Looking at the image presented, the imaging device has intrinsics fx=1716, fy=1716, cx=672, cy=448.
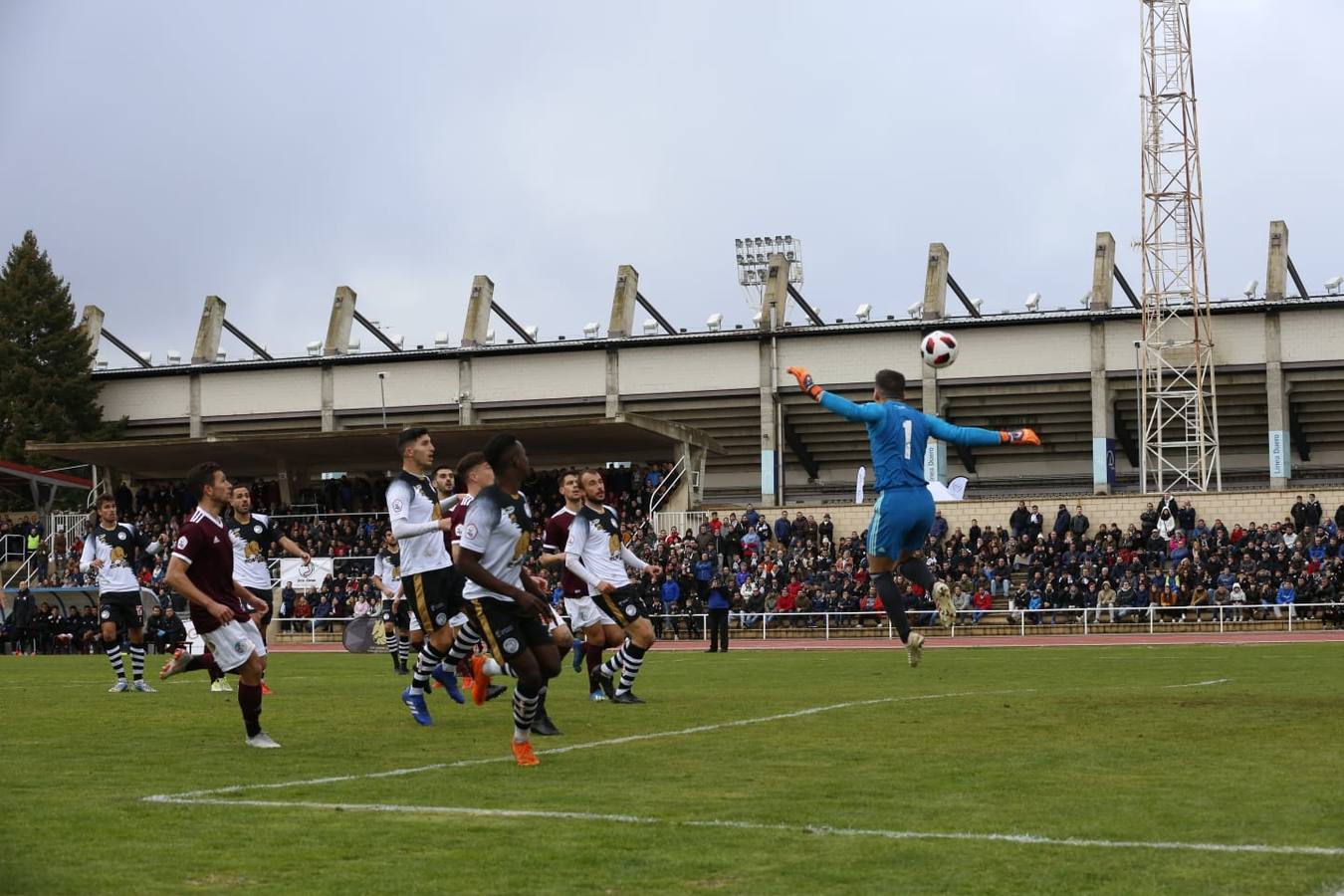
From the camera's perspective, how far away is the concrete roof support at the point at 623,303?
6612 cm

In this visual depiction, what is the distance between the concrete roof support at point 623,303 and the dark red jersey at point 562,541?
48298 millimetres

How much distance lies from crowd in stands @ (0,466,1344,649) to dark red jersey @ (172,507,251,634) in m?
21.6

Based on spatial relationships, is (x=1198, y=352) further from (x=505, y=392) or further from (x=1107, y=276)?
(x=505, y=392)

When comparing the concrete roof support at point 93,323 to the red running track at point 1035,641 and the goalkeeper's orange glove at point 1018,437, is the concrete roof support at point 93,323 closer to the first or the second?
the red running track at point 1035,641

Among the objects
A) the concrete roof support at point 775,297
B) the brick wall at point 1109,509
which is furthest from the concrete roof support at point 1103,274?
the brick wall at point 1109,509

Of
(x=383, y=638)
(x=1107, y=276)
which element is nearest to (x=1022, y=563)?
(x=383, y=638)

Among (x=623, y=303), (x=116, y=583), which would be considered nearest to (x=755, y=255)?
(x=623, y=303)

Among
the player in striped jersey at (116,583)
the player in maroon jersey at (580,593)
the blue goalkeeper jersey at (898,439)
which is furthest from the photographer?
the player in striped jersey at (116,583)

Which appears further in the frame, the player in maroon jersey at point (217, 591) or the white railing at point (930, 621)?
the white railing at point (930, 621)

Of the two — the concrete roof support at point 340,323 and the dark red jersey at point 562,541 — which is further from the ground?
the concrete roof support at point 340,323

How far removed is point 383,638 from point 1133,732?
74.1 feet

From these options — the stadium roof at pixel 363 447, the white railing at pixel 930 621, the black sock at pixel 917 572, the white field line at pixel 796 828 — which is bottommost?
the white railing at pixel 930 621

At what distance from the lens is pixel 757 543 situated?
47.2 m

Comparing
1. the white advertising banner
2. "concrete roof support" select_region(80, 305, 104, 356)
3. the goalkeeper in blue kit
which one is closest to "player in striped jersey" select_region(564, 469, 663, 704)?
the goalkeeper in blue kit
